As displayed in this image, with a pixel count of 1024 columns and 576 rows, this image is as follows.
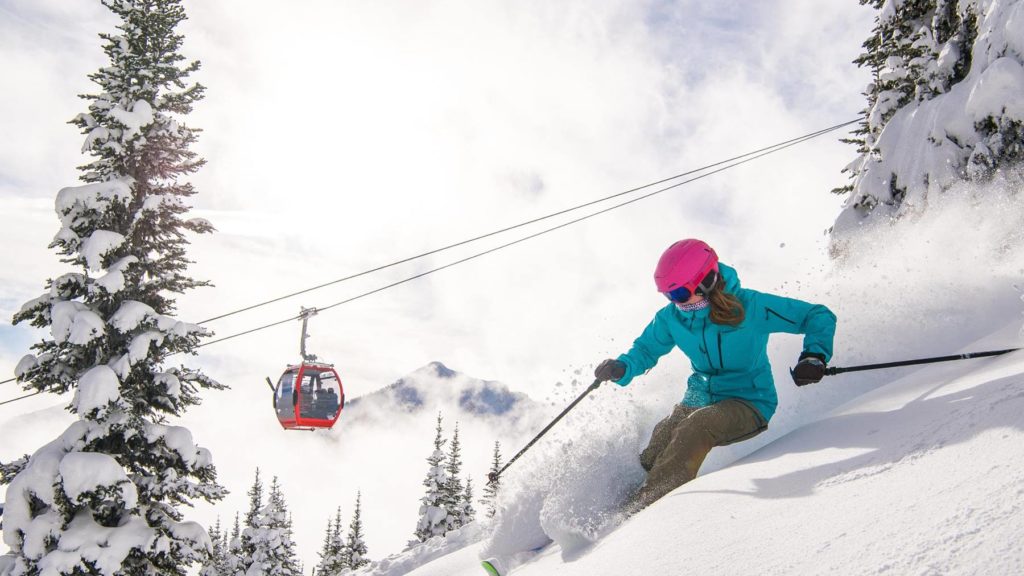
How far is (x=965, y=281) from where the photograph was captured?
5715mm

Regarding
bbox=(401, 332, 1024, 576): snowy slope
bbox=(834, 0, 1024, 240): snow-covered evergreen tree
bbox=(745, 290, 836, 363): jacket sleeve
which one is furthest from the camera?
bbox=(834, 0, 1024, 240): snow-covered evergreen tree

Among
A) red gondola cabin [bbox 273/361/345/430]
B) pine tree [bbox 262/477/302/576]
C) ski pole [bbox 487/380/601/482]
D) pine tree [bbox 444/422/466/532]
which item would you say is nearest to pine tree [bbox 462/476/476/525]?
pine tree [bbox 444/422/466/532]

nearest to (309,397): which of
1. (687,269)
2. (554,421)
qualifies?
(554,421)

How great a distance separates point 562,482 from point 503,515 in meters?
0.83

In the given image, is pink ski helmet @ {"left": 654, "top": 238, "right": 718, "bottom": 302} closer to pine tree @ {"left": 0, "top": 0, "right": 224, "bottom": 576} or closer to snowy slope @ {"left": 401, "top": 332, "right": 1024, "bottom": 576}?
snowy slope @ {"left": 401, "top": 332, "right": 1024, "bottom": 576}

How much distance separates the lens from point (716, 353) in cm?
484

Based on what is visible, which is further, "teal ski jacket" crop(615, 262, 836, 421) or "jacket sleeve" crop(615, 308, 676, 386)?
"jacket sleeve" crop(615, 308, 676, 386)

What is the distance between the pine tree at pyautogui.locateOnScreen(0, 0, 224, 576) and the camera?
10.3 metres

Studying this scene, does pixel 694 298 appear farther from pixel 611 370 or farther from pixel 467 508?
pixel 467 508

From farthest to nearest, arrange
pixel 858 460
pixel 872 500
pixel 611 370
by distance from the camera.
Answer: pixel 611 370, pixel 858 460, pixel 872 500

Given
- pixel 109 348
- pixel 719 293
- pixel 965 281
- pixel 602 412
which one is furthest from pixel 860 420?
pixel 109 348

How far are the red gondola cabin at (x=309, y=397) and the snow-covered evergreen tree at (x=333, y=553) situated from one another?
28.0 m

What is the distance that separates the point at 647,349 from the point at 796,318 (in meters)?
1.30

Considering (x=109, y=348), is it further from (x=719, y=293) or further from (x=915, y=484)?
(x=915, y=484)
